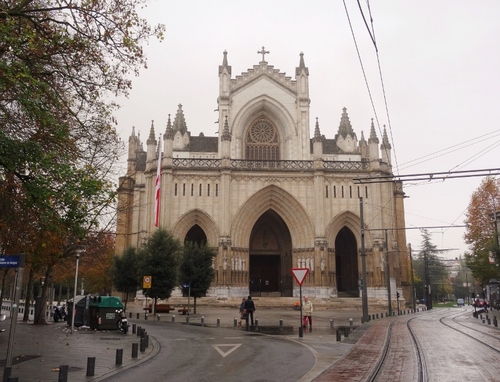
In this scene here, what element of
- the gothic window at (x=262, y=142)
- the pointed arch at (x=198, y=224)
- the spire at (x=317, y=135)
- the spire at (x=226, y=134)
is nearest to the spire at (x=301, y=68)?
→ the gothic window at (x=262, y=142)

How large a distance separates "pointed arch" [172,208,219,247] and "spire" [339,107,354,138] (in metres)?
19.5

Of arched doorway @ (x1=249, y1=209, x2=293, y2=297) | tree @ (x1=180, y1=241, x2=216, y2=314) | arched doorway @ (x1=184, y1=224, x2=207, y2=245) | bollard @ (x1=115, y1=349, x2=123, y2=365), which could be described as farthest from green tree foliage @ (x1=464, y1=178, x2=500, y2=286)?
bollard @ (x1=115, y1=349, x2=123, y2=365)

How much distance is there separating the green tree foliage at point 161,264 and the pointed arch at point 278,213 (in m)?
11.6

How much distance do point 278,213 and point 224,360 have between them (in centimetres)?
3354

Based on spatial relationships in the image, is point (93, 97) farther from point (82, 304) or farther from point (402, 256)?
point (402, 256)

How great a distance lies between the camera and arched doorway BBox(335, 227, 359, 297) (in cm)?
4806

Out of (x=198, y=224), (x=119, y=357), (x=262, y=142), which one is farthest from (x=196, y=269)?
(x=119, y=357)

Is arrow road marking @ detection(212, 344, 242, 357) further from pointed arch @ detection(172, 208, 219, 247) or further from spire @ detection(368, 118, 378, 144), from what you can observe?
spire @ detection(368, 118, 378, 144)

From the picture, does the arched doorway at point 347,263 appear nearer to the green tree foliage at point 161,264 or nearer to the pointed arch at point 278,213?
the pointed arch at point 278,213

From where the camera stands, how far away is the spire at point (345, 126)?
53.5 meters

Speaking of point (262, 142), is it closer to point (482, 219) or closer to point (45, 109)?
point (482, 219)

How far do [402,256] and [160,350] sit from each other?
38.8m

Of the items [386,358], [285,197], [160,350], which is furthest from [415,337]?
[285,197]

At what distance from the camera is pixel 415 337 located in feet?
57.1
